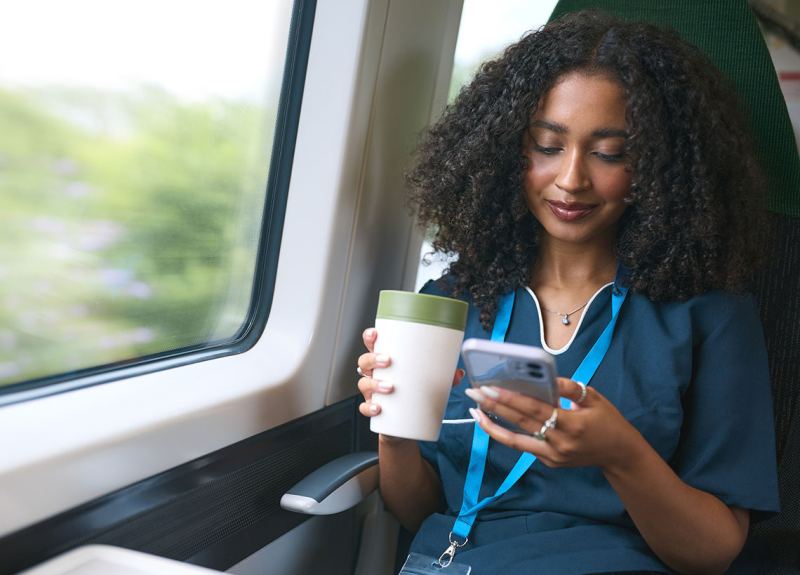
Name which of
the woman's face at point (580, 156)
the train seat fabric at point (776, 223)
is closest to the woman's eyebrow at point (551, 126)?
the woman's face at point (580, 156)

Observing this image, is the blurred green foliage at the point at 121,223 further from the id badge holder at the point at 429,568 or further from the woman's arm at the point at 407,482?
the id badge holder at the point at 429,568

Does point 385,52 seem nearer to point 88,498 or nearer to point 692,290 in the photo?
point 692,290

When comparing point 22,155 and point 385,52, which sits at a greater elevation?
point 385,52

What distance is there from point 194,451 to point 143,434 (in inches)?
4.8

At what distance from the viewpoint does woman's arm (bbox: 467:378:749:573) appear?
79cm

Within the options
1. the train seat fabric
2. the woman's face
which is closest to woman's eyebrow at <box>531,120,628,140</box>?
the woman's face

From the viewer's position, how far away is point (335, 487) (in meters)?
1.17

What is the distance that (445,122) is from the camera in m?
1.41

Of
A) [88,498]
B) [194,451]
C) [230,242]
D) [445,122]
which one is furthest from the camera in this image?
[445,122]

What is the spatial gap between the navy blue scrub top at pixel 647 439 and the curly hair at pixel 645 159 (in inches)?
3.1

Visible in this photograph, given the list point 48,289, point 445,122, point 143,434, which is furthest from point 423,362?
point 445,122

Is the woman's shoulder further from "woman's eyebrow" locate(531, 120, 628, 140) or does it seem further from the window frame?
the window frame

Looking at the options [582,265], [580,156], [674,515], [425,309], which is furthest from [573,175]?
[674,515]

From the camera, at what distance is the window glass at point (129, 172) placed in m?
0.86
